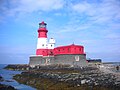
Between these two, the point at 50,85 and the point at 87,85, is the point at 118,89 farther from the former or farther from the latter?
the point at 50,85

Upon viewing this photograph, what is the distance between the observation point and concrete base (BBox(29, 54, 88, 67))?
42.5m

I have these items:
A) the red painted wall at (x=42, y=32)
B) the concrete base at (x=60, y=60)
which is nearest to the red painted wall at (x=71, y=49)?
the concrete base at (x=60, y=60)

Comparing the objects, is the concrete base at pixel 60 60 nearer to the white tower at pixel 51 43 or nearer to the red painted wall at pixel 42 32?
the white tower at pixel 51 43

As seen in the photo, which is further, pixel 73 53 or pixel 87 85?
pixel 73 53

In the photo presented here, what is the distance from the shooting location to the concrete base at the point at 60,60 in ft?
139

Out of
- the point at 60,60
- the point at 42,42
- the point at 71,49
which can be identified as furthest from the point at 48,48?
the point at 71,49

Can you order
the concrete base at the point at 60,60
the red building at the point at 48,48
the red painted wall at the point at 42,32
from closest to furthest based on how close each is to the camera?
the concrete base at the point at 60,60 → the red building at the point at 48,48 → the red painted wall at the point at 42,32

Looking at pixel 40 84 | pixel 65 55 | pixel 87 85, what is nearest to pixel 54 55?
pixel 65 55

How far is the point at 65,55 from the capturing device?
1684 inches

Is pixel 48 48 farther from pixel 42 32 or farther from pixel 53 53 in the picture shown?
pixel 42 32

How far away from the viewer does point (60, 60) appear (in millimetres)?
43688

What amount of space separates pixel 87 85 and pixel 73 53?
22.4 meters

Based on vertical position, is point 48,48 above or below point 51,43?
below

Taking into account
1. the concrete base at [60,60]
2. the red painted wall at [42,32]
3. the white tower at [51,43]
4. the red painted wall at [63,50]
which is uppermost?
the red painted wall at [42,32]
